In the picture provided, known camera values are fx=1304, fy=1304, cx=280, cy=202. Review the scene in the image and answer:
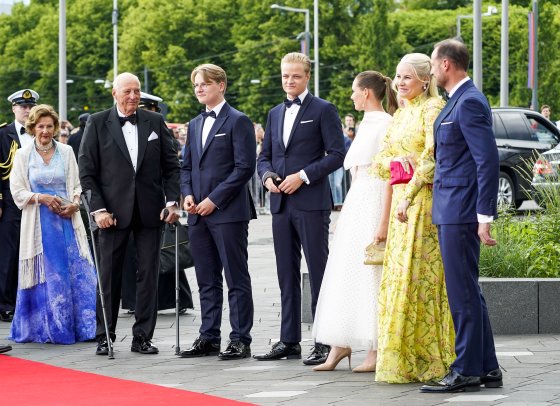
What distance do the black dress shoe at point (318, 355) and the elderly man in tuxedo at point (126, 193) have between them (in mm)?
1464

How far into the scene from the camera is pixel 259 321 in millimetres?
11453

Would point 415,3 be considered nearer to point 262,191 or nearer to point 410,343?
point 262,191

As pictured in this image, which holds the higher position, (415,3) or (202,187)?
(415,3)

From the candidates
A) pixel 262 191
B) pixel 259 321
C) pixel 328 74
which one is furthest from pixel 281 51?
pixel 259 321

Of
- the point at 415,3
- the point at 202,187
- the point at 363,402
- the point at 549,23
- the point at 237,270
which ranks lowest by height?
the point at 363,402

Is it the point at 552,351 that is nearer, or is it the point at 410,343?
the point at 410,343

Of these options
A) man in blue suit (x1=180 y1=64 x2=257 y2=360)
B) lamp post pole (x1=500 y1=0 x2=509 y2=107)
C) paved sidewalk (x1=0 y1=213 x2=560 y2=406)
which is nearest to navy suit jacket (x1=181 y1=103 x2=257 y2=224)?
man in blue suit (x1=180 y1=64 x2=257 y2=360)

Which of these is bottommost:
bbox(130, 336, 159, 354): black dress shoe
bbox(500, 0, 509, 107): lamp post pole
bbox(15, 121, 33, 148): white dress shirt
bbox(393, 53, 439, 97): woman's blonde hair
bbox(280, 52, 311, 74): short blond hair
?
bbox(130, 336, 159, 354): black dress shoe

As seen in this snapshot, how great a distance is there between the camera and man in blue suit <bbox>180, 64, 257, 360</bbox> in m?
9.44

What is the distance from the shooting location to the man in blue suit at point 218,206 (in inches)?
372

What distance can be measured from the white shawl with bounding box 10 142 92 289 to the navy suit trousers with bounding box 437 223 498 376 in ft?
13.8

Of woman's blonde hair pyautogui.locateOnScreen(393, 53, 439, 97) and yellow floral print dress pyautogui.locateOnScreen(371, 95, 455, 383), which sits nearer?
yellow floral print dress pyautogui.locateOnScreen(371, 95, 455, 383)

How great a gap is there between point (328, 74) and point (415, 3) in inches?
819

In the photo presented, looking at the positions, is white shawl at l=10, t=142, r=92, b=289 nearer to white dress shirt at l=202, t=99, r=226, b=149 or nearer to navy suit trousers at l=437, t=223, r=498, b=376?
white dress shirt at l=202, t=99, r=226, b=149
